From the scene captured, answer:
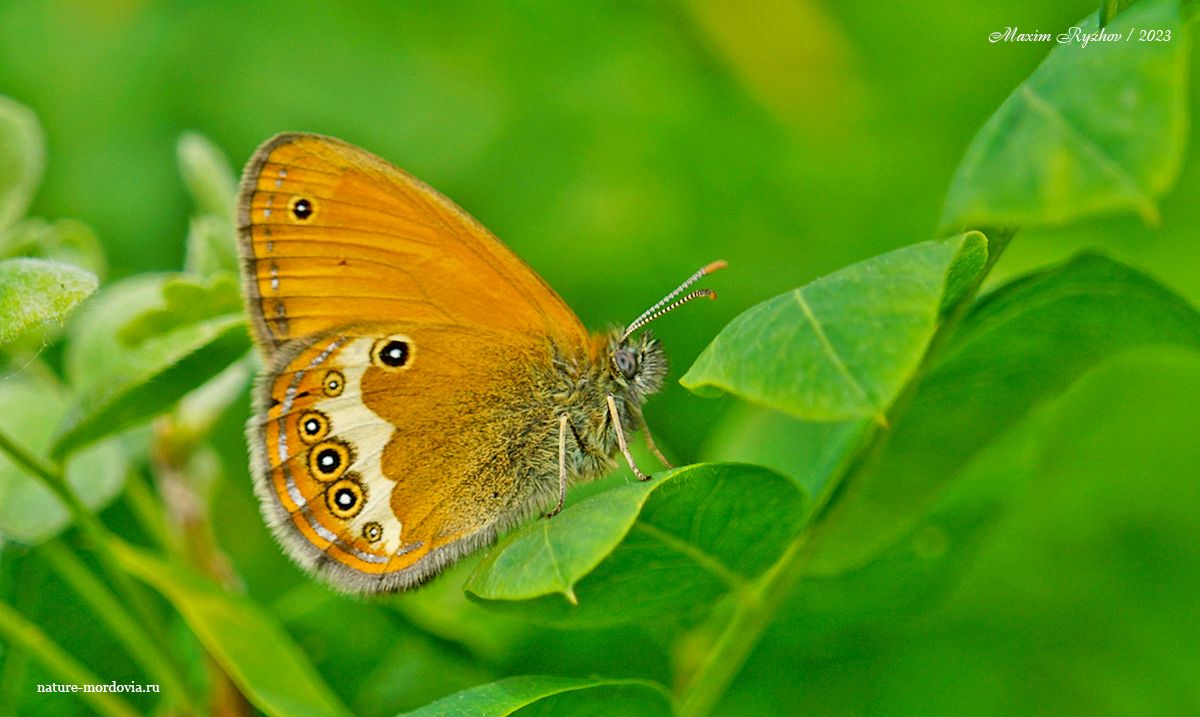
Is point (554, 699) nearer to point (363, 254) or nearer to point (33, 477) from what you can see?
point (33, 477)

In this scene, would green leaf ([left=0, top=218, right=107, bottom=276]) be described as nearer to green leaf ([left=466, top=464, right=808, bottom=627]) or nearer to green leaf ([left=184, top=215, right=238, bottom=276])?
green leaf ([left=184, top=215, right=238, bottom=276])

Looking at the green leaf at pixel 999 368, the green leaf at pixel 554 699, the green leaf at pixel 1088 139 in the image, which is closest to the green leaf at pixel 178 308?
the green leaf at pixel 554 699

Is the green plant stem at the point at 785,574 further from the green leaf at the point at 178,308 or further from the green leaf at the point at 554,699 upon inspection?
the green leaf at the point at 178,308

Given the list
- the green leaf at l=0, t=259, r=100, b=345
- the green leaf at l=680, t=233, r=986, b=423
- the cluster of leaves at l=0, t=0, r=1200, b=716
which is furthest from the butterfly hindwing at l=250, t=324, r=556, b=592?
the green leaf at l=680, t=233, r=986, b=423

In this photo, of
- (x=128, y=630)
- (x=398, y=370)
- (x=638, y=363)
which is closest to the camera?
(x=128, y=630)

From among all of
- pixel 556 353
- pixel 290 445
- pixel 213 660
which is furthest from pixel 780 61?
pixel 213 660

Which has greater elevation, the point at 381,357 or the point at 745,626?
the point at 381,357

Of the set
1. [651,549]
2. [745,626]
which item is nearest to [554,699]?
[651,549]
